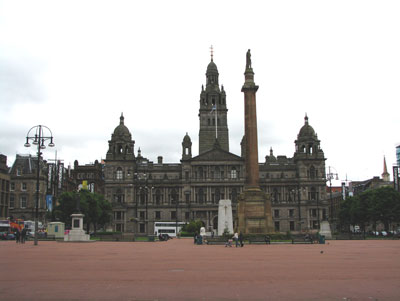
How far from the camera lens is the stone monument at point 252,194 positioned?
43688 millimetres

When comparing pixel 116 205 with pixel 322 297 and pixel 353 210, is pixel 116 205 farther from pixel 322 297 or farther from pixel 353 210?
pixel 322 297

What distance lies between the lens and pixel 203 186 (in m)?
108

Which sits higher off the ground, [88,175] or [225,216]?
[88,175]

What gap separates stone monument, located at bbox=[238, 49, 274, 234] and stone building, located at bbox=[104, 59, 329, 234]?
61400 millimetres

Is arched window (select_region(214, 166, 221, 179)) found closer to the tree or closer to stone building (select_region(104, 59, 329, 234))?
stone building (select_region(104, 59, 329, 234))

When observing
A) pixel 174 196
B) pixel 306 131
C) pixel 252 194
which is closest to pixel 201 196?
pixel 174 196

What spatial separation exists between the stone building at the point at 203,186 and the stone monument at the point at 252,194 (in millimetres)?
61400

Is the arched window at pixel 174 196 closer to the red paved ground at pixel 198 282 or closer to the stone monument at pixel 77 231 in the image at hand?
the stone monument at pixel 77 231

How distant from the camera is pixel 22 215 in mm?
88438

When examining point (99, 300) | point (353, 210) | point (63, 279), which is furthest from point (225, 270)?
point (353, 210)

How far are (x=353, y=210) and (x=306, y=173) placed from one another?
21.0m

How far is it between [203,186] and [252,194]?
6426 centimetres

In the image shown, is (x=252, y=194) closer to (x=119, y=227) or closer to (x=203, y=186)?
(x=203, y=186)

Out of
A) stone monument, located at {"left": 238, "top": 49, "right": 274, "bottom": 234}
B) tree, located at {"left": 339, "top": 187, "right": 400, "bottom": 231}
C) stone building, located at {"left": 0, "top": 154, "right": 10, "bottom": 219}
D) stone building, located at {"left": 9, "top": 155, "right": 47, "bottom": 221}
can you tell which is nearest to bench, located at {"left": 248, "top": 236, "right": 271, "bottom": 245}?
stone monument, located at {"left": 238, "top": 49, "right": 274, "bottom": 234}
